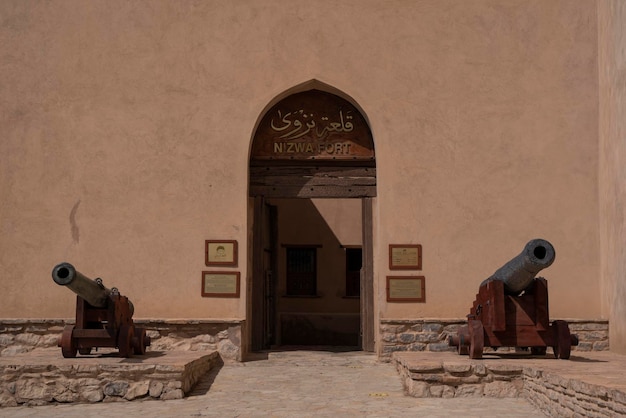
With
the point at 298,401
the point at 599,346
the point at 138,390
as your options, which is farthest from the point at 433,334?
the point at 138,390

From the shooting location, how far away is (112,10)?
11.1 meters

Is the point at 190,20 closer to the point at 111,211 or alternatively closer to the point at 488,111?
the point at 111,211

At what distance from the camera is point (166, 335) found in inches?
404

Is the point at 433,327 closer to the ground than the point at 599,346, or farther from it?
farther from it

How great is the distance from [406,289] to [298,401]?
3.17 meters

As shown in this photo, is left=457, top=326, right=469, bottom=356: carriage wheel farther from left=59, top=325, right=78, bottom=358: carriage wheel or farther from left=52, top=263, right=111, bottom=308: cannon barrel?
left=59, top=325, right=78, bottom=358: carriage wheel

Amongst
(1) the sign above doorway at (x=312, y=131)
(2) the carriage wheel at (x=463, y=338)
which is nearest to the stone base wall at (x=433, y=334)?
(2) the carriage wheel at (x=463, y=338)

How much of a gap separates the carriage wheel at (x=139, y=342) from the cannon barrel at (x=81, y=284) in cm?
50

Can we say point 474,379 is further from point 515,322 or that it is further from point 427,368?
point 515,322

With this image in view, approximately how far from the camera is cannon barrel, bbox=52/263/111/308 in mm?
8148

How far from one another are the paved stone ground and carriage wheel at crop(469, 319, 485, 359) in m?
0.87

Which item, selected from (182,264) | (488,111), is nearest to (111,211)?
(182,264)

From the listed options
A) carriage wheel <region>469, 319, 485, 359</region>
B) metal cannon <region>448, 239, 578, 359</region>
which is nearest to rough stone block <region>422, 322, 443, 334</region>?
metal cannon <region>448, 239, 578, 359</region>

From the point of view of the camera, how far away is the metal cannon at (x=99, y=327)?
344 inches
